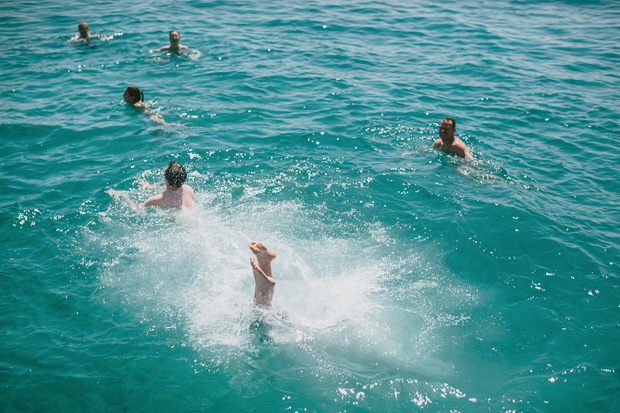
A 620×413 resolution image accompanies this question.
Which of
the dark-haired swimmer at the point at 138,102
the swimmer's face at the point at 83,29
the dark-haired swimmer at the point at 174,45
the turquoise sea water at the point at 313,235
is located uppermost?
the swimmer's face at the point at 83,29

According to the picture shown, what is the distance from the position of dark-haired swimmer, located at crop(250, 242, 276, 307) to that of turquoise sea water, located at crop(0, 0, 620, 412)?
0.90 feet

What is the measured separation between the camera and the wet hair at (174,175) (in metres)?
7.79

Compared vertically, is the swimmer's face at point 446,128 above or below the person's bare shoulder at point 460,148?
above

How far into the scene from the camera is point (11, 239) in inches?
300

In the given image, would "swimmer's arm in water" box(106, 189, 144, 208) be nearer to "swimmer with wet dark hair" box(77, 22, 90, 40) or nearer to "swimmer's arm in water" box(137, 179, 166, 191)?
"swimmer's arm in water" box(137, 179, 166, 191)

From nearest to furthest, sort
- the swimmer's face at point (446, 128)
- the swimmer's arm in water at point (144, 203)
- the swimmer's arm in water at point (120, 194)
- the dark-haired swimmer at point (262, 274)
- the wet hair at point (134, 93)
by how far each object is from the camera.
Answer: the dark-haired swimmer at point (262, 274), the swimmer's arm in water at point (144, 203), the swimmer's arm in water at point (120, 194), the swimmer's face at point (446, 128), the wet hair at point (134, 93)

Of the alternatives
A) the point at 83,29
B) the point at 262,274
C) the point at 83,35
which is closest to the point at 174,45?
the point at 83,29

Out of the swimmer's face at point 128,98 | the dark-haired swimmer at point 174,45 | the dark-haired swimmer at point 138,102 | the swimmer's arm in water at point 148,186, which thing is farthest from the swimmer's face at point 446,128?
the dark-haired swimmer at point 174,45

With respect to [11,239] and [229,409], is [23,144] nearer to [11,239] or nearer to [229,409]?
[11,239]

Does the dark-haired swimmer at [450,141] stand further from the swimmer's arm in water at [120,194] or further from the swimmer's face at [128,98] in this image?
the swimmer's face at [128,98]

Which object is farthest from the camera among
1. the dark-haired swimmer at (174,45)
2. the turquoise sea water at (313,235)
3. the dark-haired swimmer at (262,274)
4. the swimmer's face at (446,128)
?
the dark-haired swimmer at (174,45)

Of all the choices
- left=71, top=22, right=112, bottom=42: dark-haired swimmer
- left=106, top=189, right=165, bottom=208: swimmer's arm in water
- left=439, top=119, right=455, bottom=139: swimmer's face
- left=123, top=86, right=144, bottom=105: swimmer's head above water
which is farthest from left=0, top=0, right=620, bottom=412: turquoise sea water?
left=71, top=22, right=112, bottom=42: dark-haired swimmer

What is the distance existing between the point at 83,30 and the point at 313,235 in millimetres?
14066

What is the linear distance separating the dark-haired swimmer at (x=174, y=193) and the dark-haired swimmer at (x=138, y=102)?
409cm
